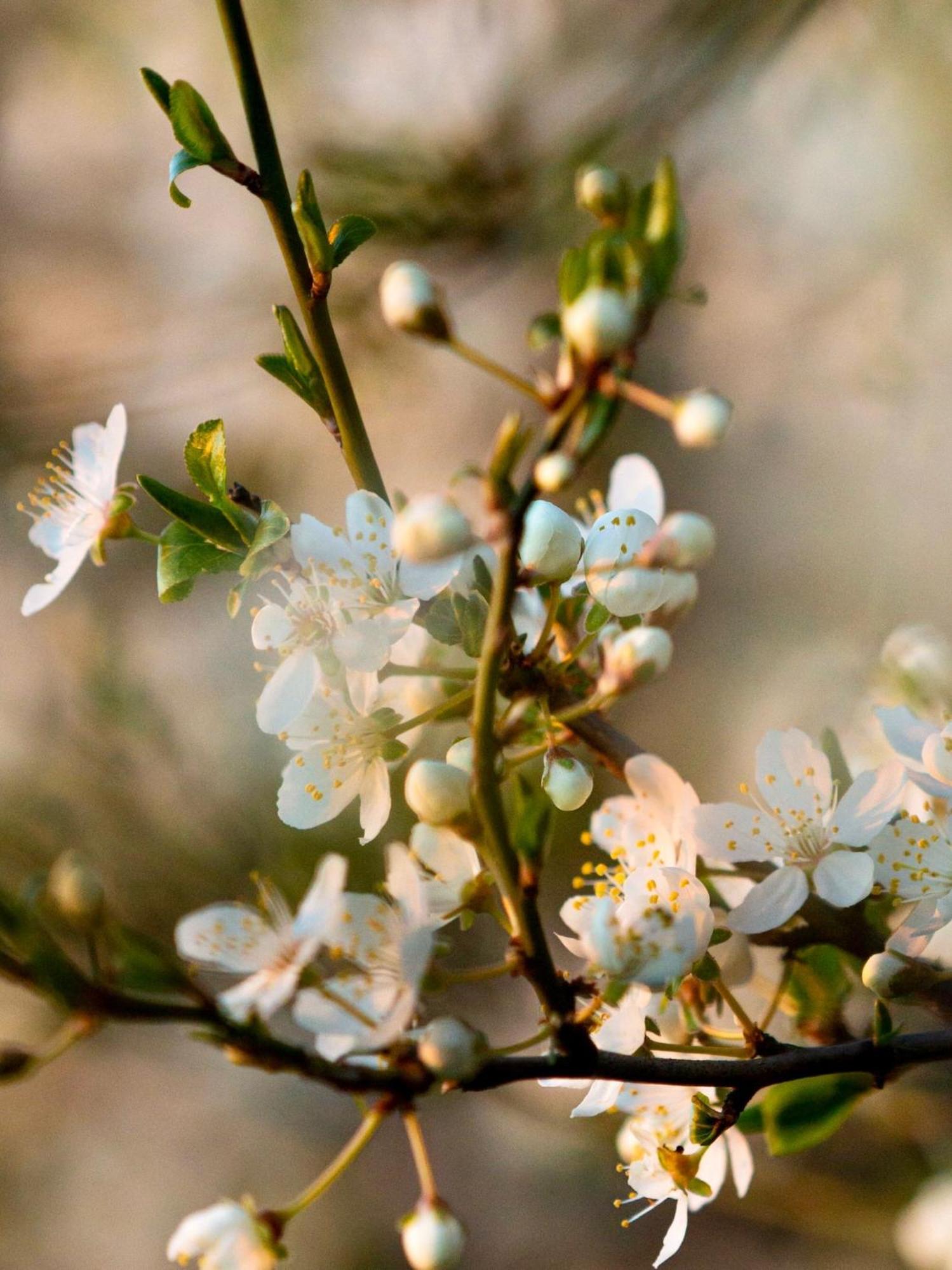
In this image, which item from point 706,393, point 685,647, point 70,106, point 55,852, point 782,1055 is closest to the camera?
point 706,393

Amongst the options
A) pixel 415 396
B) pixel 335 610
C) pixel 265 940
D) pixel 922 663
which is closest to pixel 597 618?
pixel 335 610

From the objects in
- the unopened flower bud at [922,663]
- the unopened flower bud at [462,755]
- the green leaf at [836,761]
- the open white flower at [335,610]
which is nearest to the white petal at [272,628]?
the open white flower at [335,610]

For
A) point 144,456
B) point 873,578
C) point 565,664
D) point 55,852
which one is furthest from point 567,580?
point 144,456

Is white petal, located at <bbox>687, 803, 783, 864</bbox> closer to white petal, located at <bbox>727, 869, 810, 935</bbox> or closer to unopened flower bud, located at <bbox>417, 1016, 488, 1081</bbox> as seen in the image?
white petal, located at <bbox>727, 869, 810, 935</bbox>

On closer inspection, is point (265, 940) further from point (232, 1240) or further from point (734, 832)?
point (734, 832)

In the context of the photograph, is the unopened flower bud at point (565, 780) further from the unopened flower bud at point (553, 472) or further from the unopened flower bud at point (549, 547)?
the unopened flower bud at point (553, 472)

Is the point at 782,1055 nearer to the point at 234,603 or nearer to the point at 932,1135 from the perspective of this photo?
the point at 234,603
